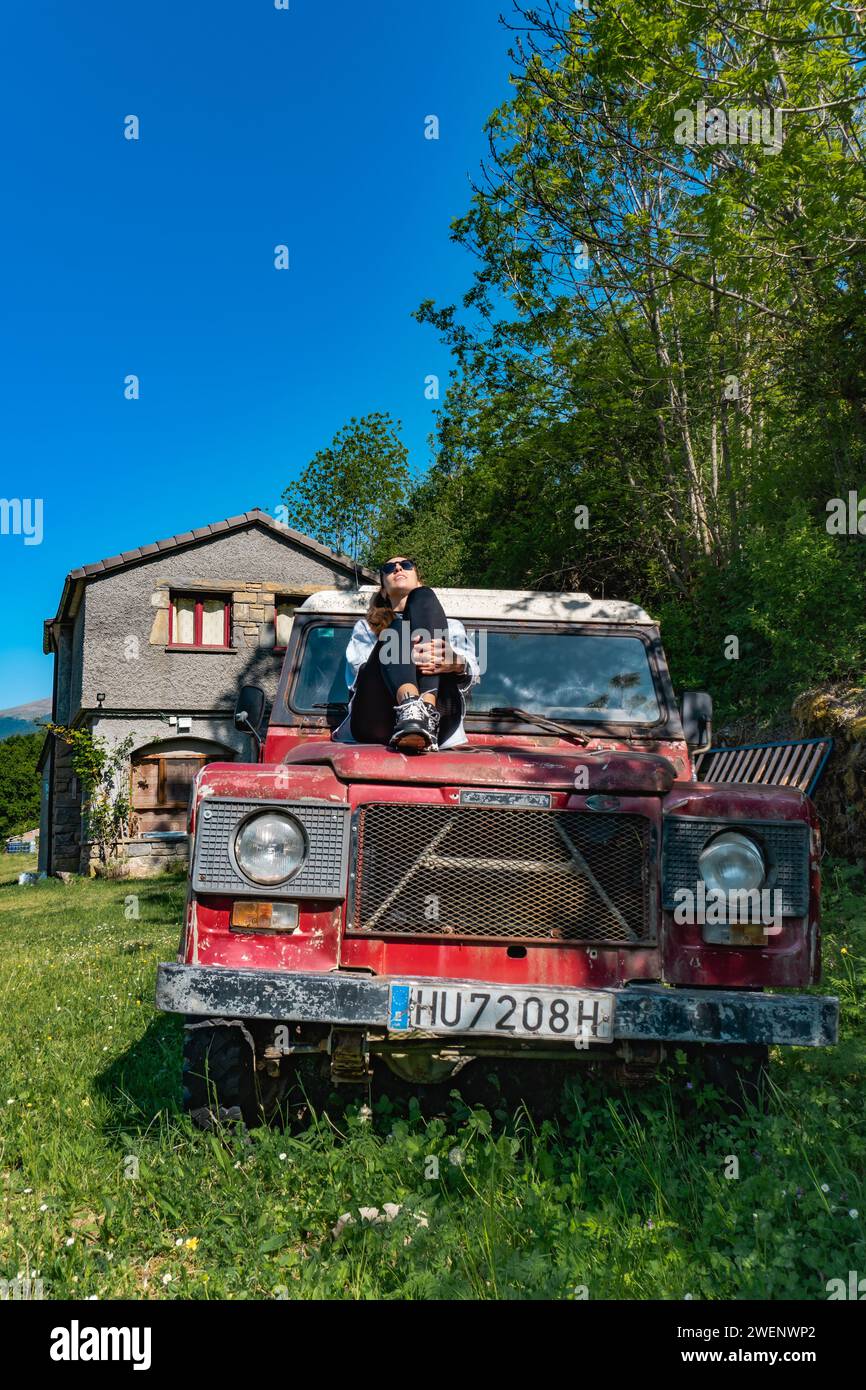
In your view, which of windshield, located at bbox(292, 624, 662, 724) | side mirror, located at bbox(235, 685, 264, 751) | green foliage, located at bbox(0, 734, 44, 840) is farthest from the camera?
green foliage, located at bbox(0, 734, 44, 840)

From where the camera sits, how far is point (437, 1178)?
9.71 ft

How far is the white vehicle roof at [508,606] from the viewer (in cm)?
457

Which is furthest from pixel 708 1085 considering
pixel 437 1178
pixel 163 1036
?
pixel 163 1036

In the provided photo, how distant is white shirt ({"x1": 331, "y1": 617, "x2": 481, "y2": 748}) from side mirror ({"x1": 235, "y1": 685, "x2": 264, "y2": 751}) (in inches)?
21.2

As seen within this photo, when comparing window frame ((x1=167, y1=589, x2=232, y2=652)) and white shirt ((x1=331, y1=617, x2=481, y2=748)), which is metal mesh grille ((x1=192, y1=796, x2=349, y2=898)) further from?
window frame ((x1=167, y1=589, x2=232, y2=652))

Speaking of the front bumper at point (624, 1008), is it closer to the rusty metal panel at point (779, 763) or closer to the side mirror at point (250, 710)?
the side mirror at point (250, 710)

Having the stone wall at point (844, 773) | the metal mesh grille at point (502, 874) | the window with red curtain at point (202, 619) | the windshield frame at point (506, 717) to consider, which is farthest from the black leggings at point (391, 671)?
the window with red curtain at point (202, 619)

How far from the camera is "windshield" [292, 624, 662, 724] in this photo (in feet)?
14.0

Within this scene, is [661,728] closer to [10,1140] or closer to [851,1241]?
[851,1241]

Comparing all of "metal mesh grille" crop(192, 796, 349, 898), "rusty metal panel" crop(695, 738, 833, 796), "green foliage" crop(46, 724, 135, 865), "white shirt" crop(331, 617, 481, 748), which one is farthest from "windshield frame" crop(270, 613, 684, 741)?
"green foliage" crop(46, 724, 135, 865)

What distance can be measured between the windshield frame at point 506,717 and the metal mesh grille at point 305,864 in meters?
1.23

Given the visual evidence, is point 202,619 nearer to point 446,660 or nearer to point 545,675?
point 545,675

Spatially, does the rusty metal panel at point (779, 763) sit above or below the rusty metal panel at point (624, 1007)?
above

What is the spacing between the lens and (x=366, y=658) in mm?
4086
